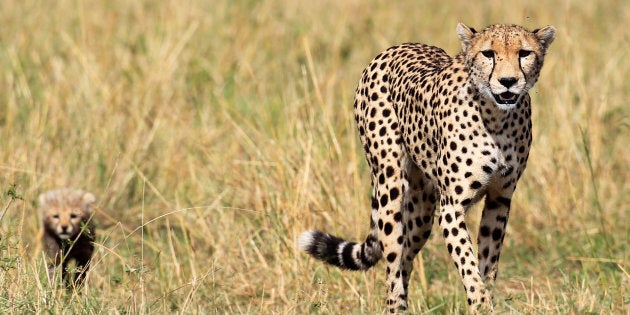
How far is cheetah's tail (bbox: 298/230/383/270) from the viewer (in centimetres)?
451

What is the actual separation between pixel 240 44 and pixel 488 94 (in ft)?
13.7

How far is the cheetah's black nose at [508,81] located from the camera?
380 centimetres

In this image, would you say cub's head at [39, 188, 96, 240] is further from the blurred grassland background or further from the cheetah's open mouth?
the cheetah's open mouth

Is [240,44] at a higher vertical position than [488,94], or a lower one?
lower

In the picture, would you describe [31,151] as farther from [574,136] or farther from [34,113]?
[574,136]

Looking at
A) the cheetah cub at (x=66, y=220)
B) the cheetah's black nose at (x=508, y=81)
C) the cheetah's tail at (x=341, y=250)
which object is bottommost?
the cheetah cub at (x=66, y=220)

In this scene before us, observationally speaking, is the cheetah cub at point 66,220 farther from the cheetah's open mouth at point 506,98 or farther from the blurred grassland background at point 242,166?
the cheetah's open mouth at point 506,98

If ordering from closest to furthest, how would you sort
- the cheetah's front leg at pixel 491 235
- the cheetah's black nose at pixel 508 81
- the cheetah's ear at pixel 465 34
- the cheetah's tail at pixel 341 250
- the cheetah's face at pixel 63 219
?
the cheetah's black nose at pixel 508 81, the cheetah's ear at pixel 465 34, the cheetah's front leg at pixel 491 235, the cheetah's tail at pixel 341 250, the cheetah's face at pixel 63 219

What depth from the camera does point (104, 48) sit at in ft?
24.5

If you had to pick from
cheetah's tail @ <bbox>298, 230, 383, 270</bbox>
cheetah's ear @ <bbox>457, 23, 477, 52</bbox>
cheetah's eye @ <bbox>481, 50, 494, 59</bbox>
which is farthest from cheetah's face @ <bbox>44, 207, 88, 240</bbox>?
cheetah's eye @ <bbox>481, 50, 494, 59</bbox>

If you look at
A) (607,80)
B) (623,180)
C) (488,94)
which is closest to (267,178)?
(488,94)

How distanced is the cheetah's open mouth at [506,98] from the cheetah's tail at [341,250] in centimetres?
96

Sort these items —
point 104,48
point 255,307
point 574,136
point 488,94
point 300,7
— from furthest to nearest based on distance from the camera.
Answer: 1. point 300,7
2. point 104,48
3. point 574,136
4. point 255,307
5. point 488,94

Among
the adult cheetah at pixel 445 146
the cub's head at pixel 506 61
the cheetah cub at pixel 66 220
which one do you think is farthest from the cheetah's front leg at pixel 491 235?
the cheetah cub at pixel 66 220
